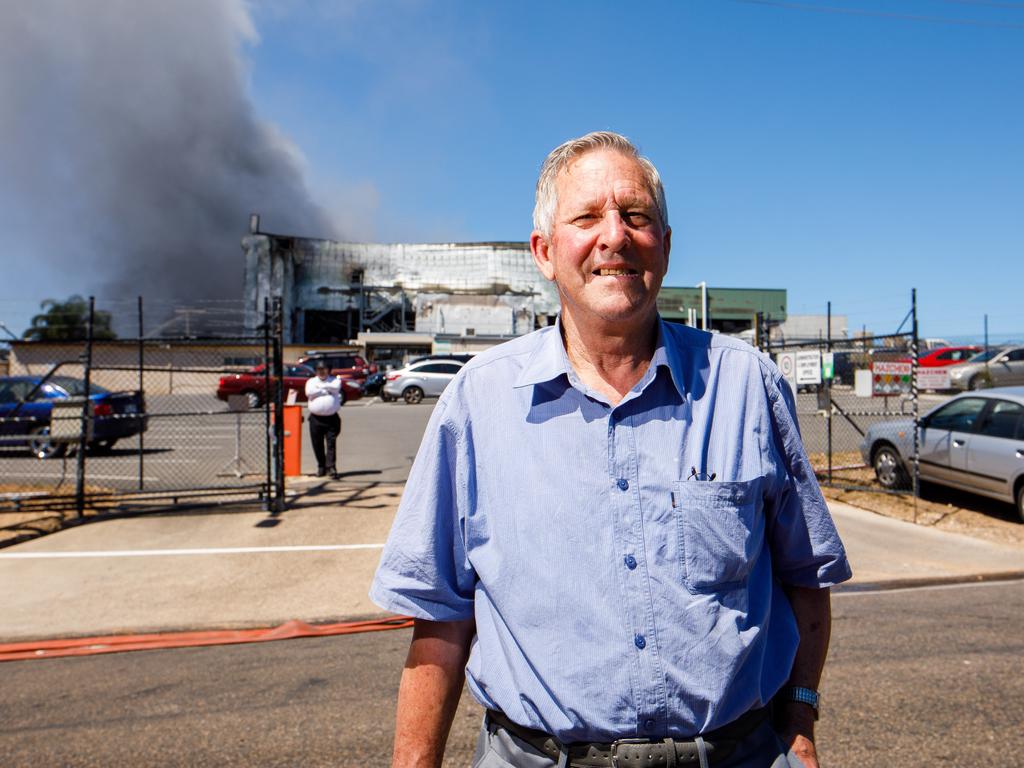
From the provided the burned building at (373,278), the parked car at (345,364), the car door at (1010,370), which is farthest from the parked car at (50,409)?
the burned building at (373,278)

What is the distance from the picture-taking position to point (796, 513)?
1795 mm

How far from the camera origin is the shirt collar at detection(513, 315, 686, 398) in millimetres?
1767

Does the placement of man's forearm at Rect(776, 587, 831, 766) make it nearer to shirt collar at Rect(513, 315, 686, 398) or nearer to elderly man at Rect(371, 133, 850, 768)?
elderly man at Rect(371, 133, 850, 768)

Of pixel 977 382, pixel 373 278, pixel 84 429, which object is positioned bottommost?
pixel 84 429

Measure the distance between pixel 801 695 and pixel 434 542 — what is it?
903 millimetres

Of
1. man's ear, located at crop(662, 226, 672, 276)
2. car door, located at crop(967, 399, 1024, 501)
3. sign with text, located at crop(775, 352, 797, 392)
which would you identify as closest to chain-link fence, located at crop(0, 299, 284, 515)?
sign with text, located at crop(775, 352, 797, 392)

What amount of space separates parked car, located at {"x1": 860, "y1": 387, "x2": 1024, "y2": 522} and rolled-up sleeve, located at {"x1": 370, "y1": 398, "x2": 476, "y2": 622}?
9020mm

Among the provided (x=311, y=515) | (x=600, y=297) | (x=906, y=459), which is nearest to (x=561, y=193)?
(x=600, y=297)

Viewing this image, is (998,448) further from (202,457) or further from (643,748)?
(202,457)

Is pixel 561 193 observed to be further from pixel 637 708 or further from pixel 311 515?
pixel 311 515

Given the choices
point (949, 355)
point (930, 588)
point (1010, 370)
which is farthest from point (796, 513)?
point (949, 355)

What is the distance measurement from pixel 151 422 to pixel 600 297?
22685 mm

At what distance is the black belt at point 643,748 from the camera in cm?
156

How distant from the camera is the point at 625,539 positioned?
164cm
